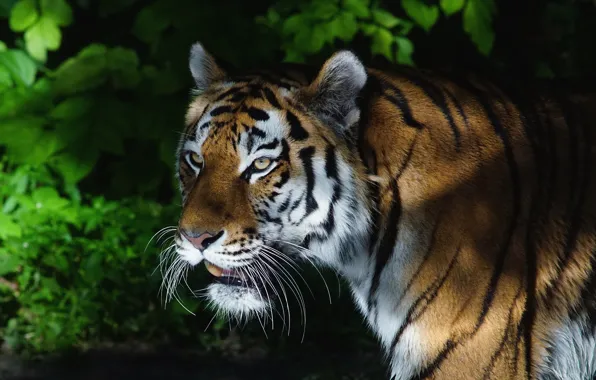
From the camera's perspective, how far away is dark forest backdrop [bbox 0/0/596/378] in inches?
162

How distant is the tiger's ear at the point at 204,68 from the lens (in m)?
3.06

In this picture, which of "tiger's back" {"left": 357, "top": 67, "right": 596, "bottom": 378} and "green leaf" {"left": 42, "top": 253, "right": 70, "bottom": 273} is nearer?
"tiger's back" {"left": 357, "top": 67, "right": 596, "bottom": 378}

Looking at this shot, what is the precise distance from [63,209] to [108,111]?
554mm

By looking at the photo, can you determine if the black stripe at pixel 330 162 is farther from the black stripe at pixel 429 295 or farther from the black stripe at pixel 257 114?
the black stripe at pixel 429 295

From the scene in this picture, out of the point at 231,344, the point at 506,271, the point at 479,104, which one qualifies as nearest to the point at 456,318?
the point at 506,271

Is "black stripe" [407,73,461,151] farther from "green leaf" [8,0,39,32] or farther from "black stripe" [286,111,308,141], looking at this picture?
"green leaf" [8,0,39,32]

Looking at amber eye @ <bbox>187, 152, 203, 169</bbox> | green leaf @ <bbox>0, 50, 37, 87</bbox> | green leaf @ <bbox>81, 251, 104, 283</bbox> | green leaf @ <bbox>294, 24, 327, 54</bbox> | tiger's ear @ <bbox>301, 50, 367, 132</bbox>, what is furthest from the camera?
green leaf @ <bbox>0, 50, 37, 87</bbox>

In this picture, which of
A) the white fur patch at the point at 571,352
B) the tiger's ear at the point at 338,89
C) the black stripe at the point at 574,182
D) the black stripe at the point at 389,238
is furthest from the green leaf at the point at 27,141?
the white fur patch at the point at 571,352

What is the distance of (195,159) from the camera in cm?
287

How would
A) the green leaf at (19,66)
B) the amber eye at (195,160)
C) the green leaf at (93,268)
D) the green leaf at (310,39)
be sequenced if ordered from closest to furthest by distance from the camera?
1. the amber eye at (195,160)
2. the green leaf at (310,39)
3. the green leaf at (93,268)
4. the green leaf at (19,66)

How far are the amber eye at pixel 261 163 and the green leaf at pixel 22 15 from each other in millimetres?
1676

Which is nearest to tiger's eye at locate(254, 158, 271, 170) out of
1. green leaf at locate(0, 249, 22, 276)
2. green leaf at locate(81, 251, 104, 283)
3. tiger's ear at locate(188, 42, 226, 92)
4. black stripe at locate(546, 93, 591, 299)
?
tiger's ear at locate(188, 42, 226, 92)

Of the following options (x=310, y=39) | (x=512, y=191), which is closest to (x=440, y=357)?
(x=512, y=191)

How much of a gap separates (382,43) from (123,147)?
1045 mm
